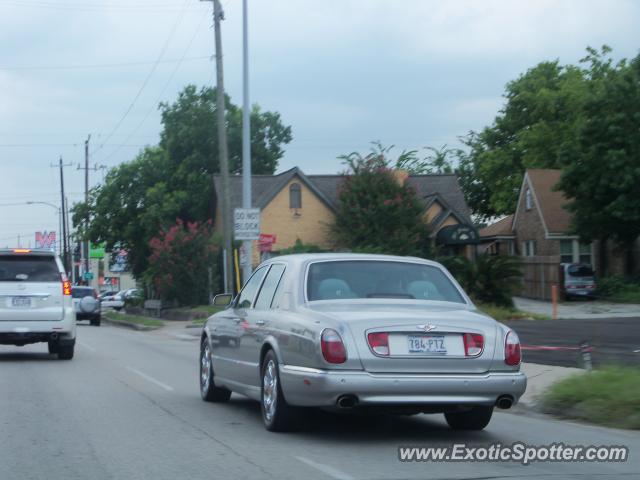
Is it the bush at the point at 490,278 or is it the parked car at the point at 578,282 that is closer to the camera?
the bush at the point at 490,278

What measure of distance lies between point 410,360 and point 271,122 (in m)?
54.2

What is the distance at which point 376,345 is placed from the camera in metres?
8.14

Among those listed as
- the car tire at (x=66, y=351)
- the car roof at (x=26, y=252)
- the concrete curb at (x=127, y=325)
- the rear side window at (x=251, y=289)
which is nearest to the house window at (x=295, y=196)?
the concrete curb at (x=127, y=325)

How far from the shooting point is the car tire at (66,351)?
1789 centimetres

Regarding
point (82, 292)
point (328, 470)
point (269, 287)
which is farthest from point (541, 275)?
point (328, 470)

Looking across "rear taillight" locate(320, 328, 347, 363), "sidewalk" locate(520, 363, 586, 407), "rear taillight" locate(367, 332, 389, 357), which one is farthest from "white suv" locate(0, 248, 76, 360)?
"rear taillight" locate(367, 332, 389, 357)

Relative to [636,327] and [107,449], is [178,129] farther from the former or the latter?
[107,449]

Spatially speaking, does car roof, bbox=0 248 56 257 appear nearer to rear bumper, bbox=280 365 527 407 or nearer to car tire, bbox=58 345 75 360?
car tire, bbox=58 345 75 360

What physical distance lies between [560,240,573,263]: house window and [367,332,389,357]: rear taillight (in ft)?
133

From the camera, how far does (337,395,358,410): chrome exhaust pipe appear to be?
316 inches

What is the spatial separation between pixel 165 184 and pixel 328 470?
45571 millimetres

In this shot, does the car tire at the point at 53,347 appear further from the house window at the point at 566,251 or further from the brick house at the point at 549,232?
the house window at the point at 566,251

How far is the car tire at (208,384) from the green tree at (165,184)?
37883 millimetres

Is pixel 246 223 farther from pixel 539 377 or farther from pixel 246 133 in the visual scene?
pixel 539 377
